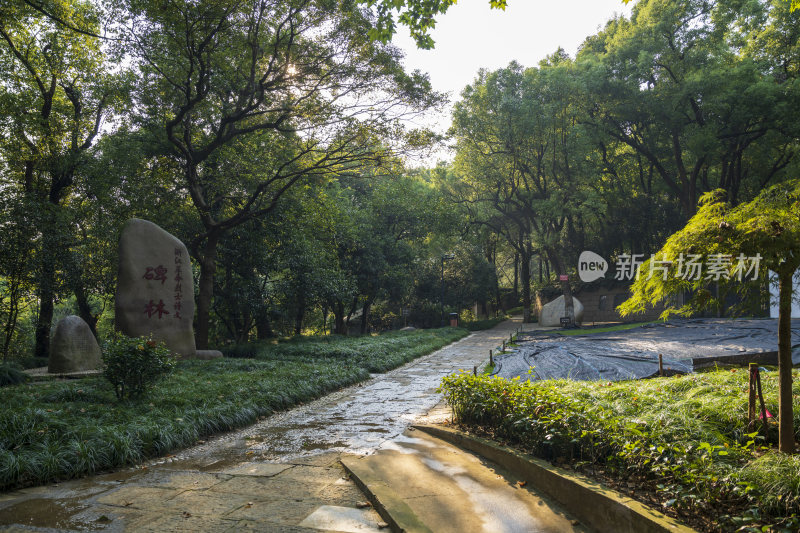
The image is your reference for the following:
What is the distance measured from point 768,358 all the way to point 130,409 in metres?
11.6

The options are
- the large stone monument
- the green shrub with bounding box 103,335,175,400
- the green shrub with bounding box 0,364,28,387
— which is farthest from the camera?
the large stone monument

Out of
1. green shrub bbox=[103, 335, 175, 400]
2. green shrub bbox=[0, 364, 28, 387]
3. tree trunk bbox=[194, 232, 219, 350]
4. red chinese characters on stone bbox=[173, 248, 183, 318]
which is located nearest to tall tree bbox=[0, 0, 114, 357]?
tree trunk bbox=[194, 232, 219, 350]

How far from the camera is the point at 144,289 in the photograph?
35.0 ft

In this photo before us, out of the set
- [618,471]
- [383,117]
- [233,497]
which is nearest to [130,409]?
[233,497]

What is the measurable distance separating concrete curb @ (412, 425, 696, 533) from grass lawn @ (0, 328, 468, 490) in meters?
3.59

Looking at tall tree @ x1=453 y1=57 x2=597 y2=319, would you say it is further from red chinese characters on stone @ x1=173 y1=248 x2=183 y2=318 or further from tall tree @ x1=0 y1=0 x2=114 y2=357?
red chinese characters on stone @ x1=173 y1=248 x2=183 y2=318

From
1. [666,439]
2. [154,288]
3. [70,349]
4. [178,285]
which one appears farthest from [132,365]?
[666,439]

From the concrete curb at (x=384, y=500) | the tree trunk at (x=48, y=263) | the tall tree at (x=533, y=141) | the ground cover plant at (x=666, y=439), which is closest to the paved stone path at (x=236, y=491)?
the concrete curb at (x=384, y=500)

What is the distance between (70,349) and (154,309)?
1706 mm

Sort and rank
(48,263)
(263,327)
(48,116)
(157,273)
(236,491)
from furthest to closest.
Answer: (263,327) < (48,116) < (48,263) < (157,273) < (236,491)

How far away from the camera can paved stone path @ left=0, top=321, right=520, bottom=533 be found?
3.38 metres

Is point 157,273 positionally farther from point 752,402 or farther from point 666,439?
point 752,402

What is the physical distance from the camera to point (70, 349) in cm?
984

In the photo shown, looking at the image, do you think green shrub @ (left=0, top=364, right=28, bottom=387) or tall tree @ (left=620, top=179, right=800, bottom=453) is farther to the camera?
green shrub @ (left=0, top=364, right=28, bottom=387)
